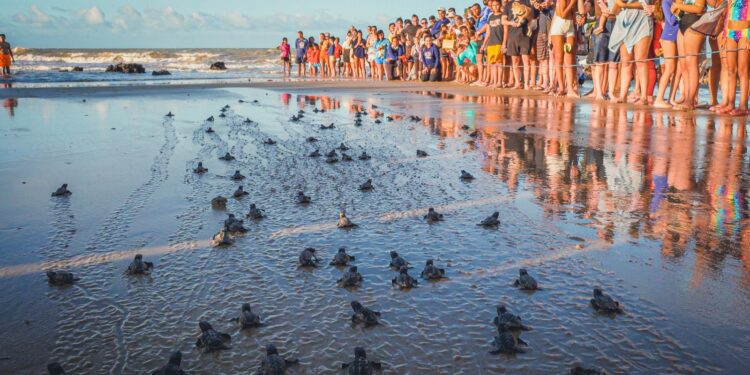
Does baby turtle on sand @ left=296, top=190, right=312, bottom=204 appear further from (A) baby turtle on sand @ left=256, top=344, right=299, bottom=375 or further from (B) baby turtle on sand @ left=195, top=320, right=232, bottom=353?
(A) baby turtle on sand @ left=256, top=344, right=299, bottom=375

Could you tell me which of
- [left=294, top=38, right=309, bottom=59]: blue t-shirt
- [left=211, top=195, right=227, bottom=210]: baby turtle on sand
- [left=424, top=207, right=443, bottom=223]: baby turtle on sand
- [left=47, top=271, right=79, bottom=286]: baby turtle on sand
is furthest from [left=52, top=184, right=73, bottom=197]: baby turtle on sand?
[left=294, top=38, right=309, bottom=59]: blue t-shirt

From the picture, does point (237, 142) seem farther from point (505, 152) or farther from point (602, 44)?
point (602, 44)

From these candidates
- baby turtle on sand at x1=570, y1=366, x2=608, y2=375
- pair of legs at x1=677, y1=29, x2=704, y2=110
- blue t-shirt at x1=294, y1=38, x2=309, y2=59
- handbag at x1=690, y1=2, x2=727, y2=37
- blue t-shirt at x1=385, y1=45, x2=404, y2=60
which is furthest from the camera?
blue t-shirt at x1=294, y1=38, x2=309, y2=59

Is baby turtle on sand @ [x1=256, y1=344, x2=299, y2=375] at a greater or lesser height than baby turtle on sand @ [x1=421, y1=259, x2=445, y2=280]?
lesser

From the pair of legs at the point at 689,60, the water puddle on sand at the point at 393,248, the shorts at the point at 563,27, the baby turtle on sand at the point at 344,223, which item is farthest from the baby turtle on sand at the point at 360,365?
the shorts at the point at 563,27

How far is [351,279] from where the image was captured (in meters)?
3.04

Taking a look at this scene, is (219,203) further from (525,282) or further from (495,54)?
(495,54)

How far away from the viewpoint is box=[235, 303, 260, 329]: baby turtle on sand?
8.55ft

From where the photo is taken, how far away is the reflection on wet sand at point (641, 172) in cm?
379

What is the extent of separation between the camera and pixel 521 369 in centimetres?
227

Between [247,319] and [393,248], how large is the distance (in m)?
1.24

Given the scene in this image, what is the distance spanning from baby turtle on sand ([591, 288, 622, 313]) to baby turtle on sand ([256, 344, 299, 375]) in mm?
1445

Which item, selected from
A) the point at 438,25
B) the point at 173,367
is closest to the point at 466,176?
the point at 173,367

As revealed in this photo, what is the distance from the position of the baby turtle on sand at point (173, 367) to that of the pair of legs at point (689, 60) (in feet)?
33.3
